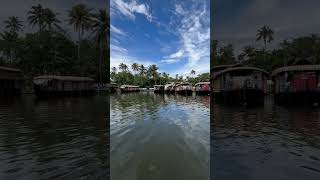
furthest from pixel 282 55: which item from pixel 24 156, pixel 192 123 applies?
pixel 24 156

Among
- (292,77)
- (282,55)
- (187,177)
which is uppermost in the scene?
(282,55)

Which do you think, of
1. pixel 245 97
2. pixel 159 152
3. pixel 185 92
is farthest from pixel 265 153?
pixel 185 92

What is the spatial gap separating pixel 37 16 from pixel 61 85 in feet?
57.2

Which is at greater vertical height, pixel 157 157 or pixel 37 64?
pixel 37 64

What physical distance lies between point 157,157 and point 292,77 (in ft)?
78.2

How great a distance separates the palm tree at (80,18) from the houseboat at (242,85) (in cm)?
3959

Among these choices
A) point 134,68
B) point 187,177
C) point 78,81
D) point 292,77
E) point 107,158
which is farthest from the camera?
point 134,68

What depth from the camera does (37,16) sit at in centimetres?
6219

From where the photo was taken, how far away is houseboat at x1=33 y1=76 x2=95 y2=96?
4841cm

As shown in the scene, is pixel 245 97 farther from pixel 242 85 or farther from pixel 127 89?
pixel 127 89

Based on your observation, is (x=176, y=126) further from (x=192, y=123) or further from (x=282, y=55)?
(x=282, y=55)

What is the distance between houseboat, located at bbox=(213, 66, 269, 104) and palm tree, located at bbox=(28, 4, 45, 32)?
40.3m

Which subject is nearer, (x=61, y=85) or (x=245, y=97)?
(x=245, y=97)

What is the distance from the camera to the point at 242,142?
10867 mm
